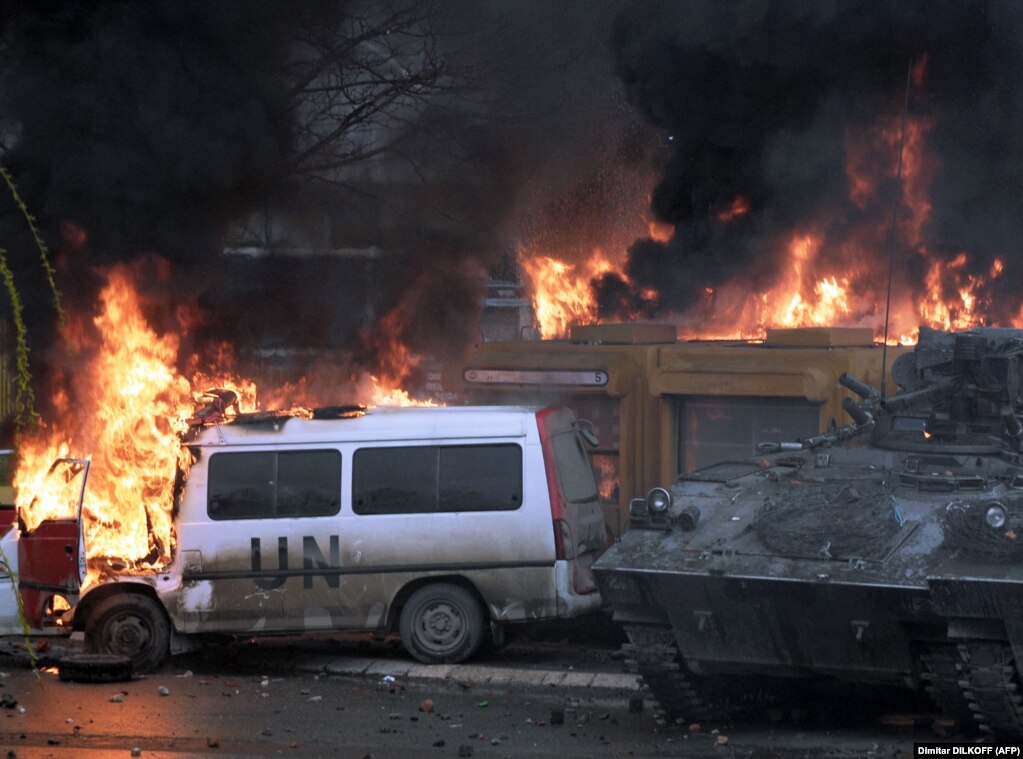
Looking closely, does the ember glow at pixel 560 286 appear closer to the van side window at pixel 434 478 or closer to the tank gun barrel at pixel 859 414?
the van side window at pixel 434 478

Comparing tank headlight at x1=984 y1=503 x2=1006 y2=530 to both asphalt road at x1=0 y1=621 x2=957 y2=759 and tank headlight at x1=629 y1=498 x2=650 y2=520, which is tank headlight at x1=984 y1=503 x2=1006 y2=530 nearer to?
asphalt road at x1=0 y1=621 x2=957 y2=759

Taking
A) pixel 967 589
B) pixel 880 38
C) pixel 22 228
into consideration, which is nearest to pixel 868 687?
pixel 967 589

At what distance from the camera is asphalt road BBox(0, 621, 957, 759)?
848 centimetres

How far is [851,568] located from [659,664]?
1.28 m

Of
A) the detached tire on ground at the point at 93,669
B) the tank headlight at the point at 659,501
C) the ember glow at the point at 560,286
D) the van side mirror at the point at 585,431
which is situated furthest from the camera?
the ember glow at the point at 560,286

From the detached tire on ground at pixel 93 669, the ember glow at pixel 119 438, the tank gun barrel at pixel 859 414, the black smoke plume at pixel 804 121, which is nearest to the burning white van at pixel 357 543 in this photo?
the ember glow at pixel 119 438

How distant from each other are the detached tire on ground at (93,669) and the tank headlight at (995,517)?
5698 millimetres

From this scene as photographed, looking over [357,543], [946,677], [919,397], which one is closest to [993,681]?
[946,677]

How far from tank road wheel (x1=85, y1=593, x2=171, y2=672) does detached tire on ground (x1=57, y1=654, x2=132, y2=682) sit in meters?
0.56

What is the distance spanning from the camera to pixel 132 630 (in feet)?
36.1

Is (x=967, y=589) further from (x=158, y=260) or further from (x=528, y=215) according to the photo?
(x=528, y=215)

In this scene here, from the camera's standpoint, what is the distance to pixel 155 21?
43.1ft

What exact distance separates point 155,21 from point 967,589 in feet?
28.4

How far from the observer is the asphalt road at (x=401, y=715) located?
848cm
